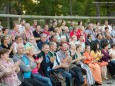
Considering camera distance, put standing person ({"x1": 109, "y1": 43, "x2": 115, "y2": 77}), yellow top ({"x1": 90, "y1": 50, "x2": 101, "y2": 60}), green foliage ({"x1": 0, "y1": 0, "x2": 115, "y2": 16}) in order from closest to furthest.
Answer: yellow top ({"x1": 90, "y1": 50, "x2": 101, "y2": 60})
standing person ({"x1": 109, "y1": 43, "x2": 115, "y2": 77})
green foliage ({"x1": 0, "y1": 0, "x2": 115, "y2": 16})

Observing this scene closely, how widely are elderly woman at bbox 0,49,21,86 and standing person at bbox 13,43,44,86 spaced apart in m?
0.39

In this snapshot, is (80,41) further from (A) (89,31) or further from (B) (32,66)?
(B) (32,66)

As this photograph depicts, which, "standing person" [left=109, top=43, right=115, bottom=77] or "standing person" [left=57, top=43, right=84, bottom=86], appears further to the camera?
"standing person" [left=109, top=43, right=115, bottom=77]

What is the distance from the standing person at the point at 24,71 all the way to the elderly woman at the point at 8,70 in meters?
0.39

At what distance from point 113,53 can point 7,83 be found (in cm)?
611

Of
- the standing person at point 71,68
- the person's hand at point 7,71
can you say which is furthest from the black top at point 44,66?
the person's hand at point 7,71

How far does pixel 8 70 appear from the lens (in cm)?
729

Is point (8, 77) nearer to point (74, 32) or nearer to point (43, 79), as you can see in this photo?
point (43, 79)

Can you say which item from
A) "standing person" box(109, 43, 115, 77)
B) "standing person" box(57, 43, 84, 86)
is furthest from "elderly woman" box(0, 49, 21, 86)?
"standing person" box(109, 43, 115, 77)

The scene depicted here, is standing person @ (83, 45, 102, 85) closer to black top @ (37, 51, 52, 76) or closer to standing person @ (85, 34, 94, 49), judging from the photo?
black top @ (37, 51, 52, 76)

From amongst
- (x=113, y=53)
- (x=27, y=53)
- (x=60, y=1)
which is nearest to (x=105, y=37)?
(x=113, y=53)

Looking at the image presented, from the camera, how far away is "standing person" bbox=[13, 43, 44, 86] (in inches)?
313

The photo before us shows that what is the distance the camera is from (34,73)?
8.59 meters

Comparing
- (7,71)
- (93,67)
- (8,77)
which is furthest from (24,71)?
(93,67)
